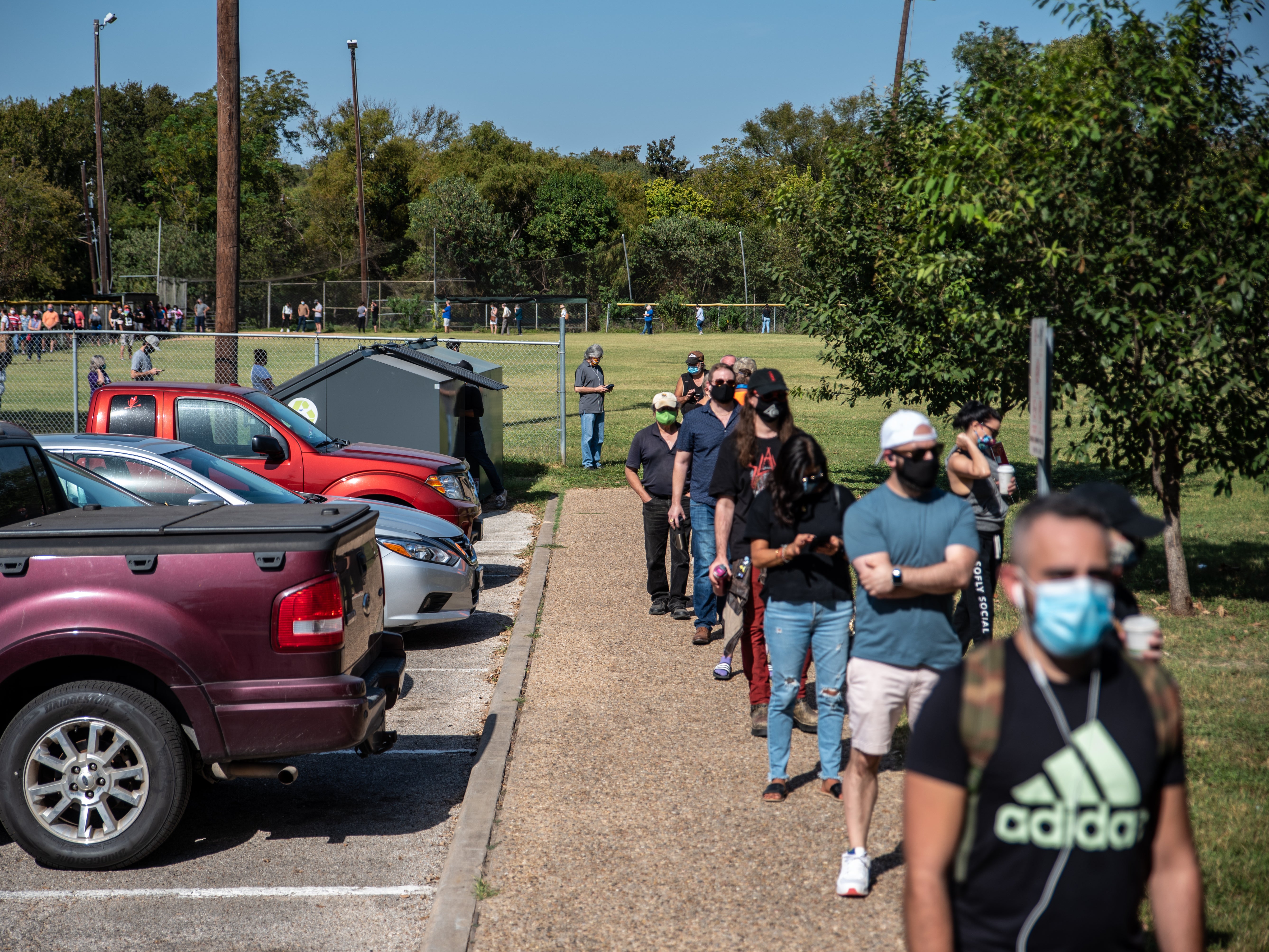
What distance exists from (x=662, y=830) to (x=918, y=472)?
2.19 metres

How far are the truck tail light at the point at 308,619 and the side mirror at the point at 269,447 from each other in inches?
206

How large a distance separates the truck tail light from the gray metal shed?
8.84 meters

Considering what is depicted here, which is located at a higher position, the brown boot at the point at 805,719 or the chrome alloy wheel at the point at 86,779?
the chrome alloy wheel at the point at 86,779

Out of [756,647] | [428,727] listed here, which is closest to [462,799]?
[428,727]

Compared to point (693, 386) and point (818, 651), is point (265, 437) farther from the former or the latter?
point (818, 651)

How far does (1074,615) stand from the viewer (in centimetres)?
204

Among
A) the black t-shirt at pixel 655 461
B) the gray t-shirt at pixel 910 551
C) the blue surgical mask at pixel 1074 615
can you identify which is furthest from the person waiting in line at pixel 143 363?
the blue surgical mask at pixel 1074 615

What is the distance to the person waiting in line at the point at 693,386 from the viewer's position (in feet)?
34.9

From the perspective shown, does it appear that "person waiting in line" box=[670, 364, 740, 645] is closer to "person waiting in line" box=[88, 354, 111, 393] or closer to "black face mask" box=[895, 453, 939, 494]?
"black face mask" box=[895, 453, 939, 494]

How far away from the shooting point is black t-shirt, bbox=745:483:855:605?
17.1 feet

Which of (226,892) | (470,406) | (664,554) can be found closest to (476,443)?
(470,406)

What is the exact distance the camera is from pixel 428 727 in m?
7.11

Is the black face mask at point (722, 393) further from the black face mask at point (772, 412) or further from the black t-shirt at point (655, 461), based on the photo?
the black face mask at point (772, 412)

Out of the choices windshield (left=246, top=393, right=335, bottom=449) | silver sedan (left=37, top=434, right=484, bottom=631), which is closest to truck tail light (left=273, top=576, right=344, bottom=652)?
silver sedan (left=37, top=434, right=484, bottom=631)
